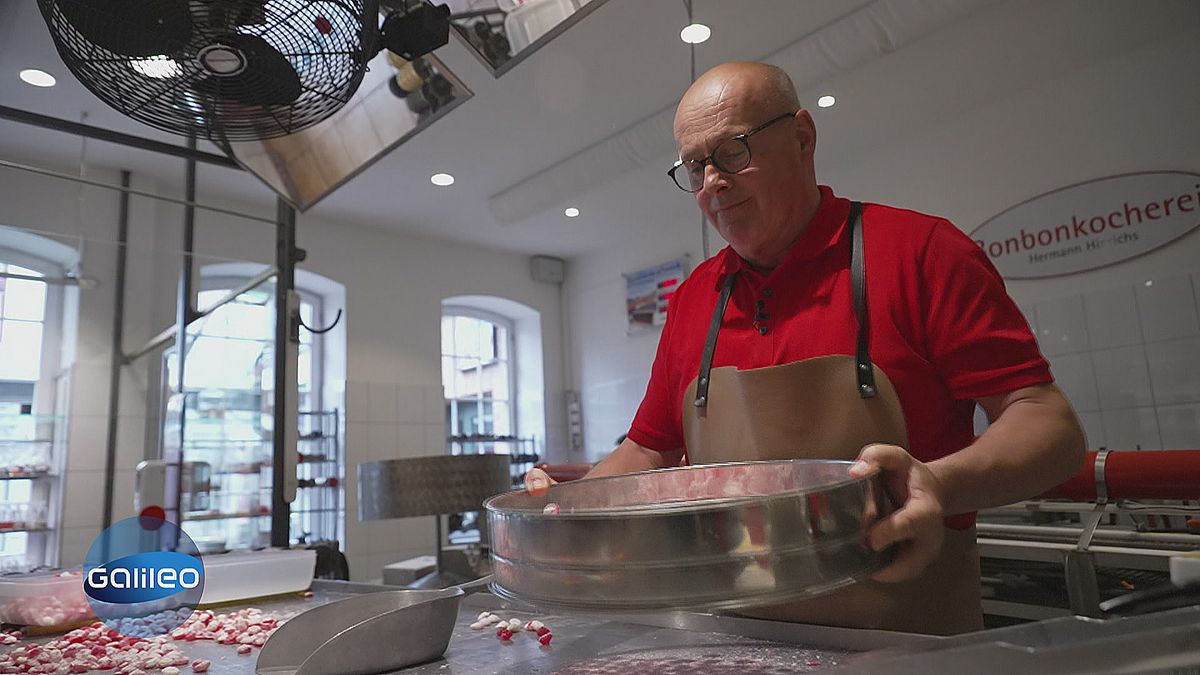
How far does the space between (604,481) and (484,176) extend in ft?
14.5

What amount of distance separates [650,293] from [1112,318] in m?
3.30

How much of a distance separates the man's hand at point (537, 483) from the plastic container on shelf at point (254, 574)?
84 centimetres

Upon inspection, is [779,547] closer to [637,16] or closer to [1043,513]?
[1043,513]

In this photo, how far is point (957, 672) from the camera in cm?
52

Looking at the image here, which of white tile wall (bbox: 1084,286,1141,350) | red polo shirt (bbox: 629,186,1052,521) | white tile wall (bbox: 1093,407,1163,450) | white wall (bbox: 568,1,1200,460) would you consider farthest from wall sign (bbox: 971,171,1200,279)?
red polo shirt (bbox: 629,186,1052,521)

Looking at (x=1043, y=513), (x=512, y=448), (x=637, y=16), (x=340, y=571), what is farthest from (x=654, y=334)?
(x=340, y=571)

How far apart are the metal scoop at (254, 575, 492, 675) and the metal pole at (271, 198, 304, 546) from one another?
1.38 meters

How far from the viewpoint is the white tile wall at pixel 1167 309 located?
3.67 metres

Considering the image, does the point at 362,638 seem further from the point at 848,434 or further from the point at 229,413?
the point at 229,413

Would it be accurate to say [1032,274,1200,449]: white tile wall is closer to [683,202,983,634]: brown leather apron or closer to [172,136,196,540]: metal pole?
[683,202,983,634]: brown leather apron

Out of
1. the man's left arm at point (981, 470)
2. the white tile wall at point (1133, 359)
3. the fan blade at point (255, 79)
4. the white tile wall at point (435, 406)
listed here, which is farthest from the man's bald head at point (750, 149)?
the white tile wall at point (435, 406)

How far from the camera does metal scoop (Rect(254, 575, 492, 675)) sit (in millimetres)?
832

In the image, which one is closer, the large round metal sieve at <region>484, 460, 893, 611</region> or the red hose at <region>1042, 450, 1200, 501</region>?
the large round metal sieve at <region>484, 460, 893, 611</region>

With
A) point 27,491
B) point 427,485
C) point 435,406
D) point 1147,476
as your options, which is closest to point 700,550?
point 1147,476
